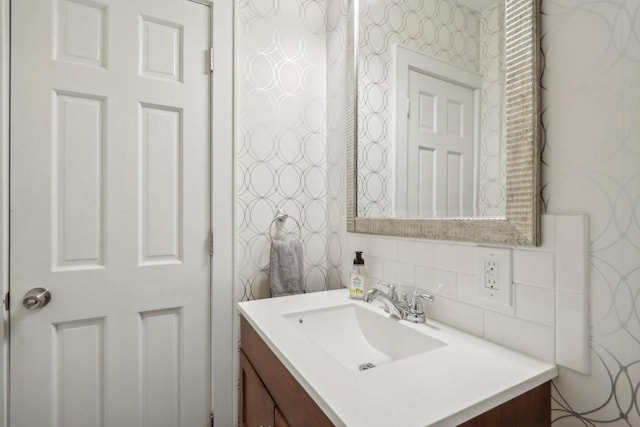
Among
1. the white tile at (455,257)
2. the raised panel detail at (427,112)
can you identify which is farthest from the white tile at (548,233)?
the raised panel detail at (427,112)

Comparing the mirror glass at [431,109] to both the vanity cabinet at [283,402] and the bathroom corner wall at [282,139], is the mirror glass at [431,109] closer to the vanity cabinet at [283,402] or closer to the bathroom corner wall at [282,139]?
the bathroom corner wall at [282,139]

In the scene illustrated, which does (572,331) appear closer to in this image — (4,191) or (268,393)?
(268,393)

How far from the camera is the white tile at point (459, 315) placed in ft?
2.61

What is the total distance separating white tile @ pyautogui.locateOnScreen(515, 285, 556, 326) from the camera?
0.65 metres

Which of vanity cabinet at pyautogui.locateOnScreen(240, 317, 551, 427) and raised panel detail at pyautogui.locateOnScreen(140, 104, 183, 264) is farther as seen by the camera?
raised panel detail at pyautogui.locateOnScreen(140, 104, 183, 264)

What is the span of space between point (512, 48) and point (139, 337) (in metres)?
1.44

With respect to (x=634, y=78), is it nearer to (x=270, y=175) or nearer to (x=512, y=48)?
(x=512, y=48)

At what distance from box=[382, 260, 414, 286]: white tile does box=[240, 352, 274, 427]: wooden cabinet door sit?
1.69ft

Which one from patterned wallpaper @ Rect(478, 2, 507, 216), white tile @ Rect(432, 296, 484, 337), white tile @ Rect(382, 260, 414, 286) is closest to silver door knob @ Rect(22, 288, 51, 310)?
white tile @ Rect(382, 260, 414, 286)

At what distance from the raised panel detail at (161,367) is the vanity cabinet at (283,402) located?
323 mm

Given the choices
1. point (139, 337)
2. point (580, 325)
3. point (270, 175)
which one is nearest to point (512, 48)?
point (580, 325)

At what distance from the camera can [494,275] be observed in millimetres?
745

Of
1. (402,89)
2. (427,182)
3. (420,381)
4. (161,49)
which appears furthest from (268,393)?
(161,49)

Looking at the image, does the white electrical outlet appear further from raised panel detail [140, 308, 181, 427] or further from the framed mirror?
raised panel detail [140, 308, 181, 427]
